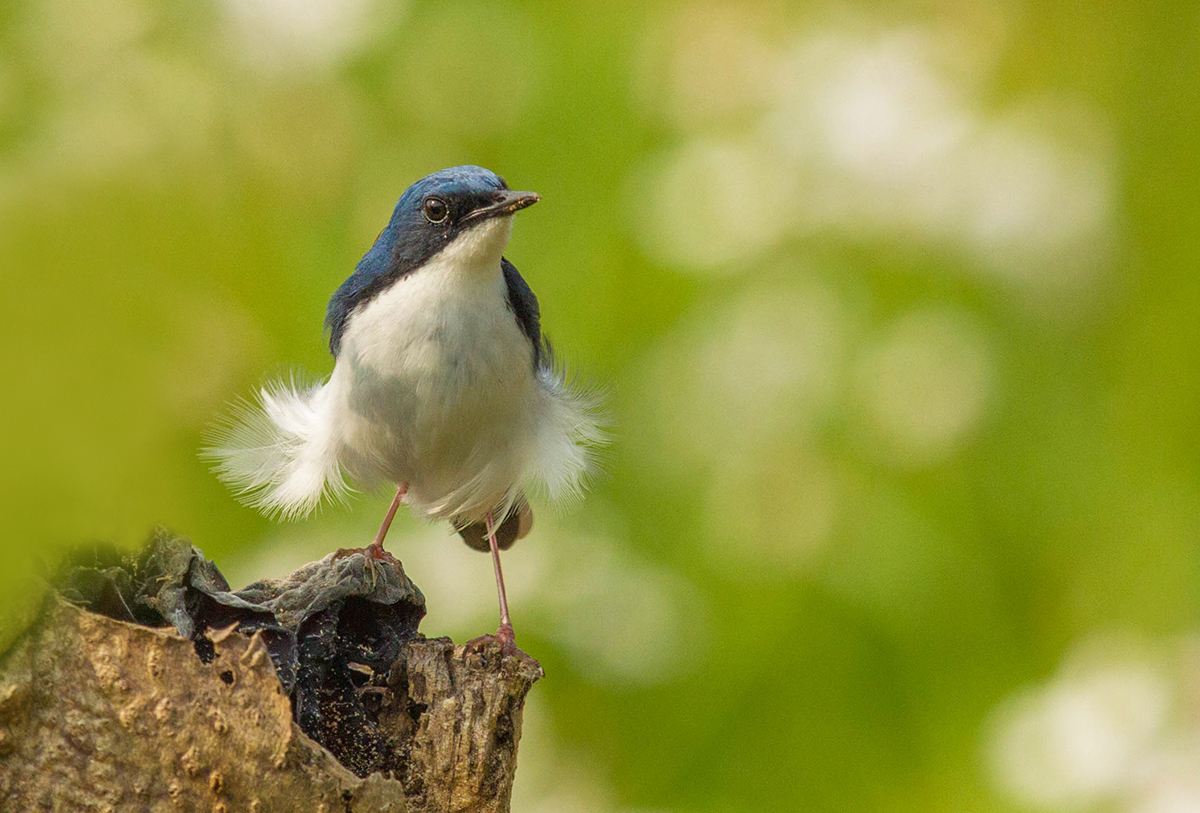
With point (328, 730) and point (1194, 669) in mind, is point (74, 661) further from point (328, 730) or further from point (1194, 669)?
point (1194, 669)

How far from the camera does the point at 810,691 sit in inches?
213

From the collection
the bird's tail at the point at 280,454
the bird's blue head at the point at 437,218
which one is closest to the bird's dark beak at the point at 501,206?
the bird's blue head at the point at 437,218

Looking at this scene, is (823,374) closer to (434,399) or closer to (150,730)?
(434,399)

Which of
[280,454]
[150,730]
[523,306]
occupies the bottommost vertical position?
[150,730]

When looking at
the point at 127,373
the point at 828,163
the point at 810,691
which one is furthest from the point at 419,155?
the point at 127,373

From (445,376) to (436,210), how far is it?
0.56 meters

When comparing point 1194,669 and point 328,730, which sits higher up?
point 1194,669

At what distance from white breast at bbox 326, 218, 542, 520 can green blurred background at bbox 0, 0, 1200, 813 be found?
665 millimetres

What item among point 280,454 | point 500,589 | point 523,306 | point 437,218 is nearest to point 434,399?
point 523,306

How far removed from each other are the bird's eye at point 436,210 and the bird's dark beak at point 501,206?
7 cm

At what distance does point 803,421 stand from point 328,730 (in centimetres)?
289

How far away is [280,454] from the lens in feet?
16.7

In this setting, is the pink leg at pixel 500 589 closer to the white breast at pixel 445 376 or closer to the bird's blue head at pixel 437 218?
the white breast at pixel 445 376

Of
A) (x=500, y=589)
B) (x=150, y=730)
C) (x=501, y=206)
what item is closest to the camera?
(x=150, y=730)
